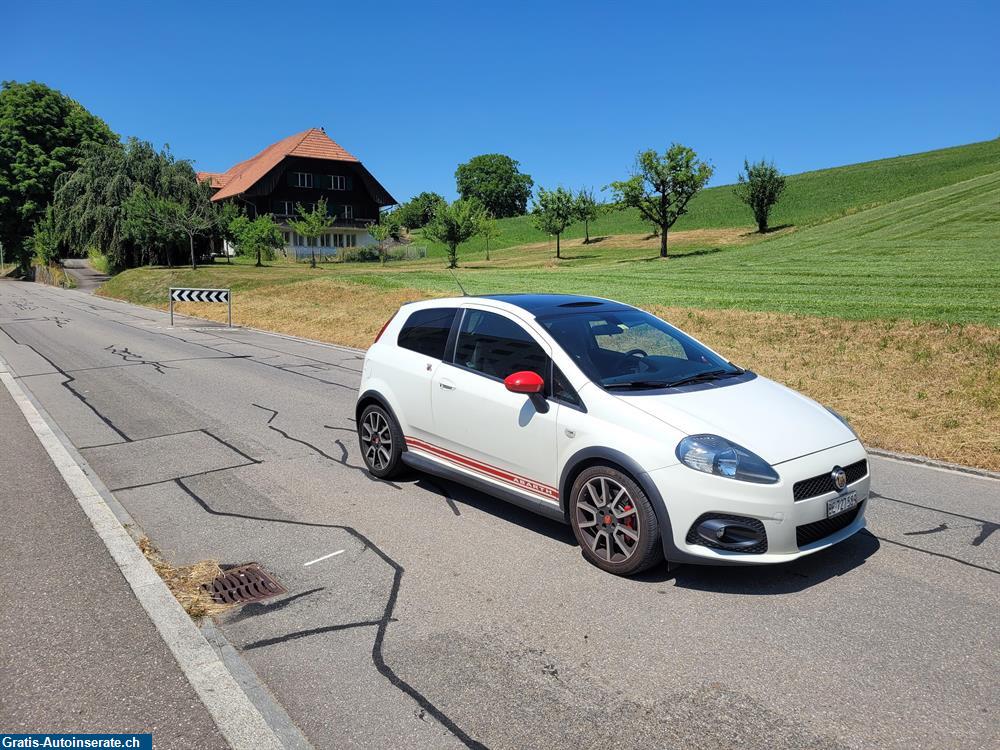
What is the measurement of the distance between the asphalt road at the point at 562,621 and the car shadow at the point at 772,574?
2 cm

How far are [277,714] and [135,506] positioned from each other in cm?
350

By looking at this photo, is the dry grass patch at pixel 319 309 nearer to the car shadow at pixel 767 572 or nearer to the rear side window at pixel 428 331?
the rear side window at pixel 428 331

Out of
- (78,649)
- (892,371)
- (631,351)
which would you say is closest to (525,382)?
(631,351)

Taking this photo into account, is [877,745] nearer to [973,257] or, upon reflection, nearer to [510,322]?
[510,322]

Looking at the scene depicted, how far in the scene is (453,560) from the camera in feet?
16.0

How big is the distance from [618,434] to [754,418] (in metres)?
0.87

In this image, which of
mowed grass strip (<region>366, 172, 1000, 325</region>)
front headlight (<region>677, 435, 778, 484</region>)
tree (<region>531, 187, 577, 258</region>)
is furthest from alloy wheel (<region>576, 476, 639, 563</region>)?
tree (<region>531, 187, 577, 258</region>)

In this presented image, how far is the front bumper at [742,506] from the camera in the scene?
4.19m

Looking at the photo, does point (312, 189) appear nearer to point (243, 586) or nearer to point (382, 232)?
point (382, 232)

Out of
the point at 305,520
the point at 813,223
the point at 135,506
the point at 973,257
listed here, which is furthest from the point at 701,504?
the point at 813,223

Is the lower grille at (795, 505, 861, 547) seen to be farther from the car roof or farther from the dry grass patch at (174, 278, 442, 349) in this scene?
the dry grass patch at (174, 278, 442, 349)

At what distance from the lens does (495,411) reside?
5.33 m

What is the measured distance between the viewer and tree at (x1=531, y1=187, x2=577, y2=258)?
198ft

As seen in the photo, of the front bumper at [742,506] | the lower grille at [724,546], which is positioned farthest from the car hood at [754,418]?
the lower grille at [724,546]
